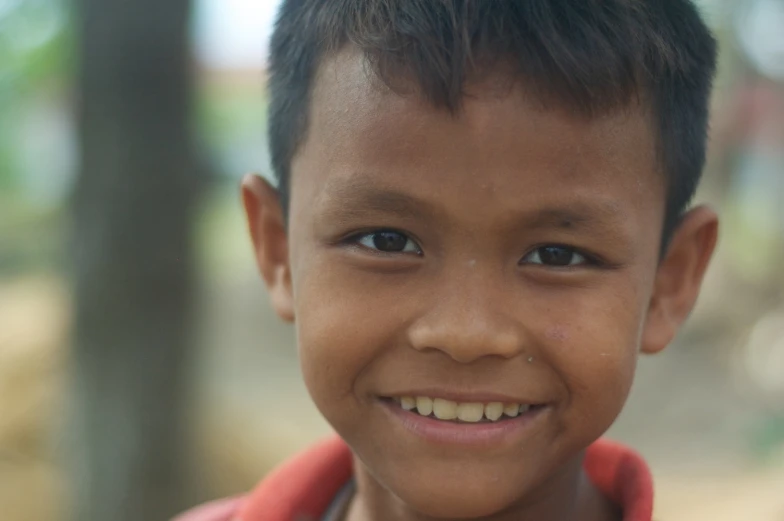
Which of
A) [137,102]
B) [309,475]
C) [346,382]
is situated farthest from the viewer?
[137,102]

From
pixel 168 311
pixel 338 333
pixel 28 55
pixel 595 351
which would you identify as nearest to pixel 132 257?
pixel 168 311

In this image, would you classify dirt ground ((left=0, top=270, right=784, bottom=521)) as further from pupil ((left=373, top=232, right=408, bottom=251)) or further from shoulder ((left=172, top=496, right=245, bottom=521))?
pupil ((left=373, top=232, right=408, bottom=251))

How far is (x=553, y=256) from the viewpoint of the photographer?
4.43 feet

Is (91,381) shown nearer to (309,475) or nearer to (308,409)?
(309,475)

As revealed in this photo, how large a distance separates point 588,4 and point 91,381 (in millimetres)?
2641

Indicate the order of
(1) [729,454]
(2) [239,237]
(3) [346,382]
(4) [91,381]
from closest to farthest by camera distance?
1. (3) [346,382]
2. (4) [91,381]
3. (1) [729,454]
4. (2) [239,237]

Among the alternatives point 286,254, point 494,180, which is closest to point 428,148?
point 494,180

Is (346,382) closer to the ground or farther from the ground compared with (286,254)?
closer to the ground

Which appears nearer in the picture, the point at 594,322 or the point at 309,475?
the point at 594,322

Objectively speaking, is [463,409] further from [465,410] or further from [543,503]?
[543,503]

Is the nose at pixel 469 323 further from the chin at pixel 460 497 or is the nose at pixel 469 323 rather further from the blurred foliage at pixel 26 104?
the blurred foliage at pixel 26 104

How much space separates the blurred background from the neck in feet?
2.87

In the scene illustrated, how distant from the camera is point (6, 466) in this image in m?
5.10

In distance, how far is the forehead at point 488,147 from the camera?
1268 millimetres
